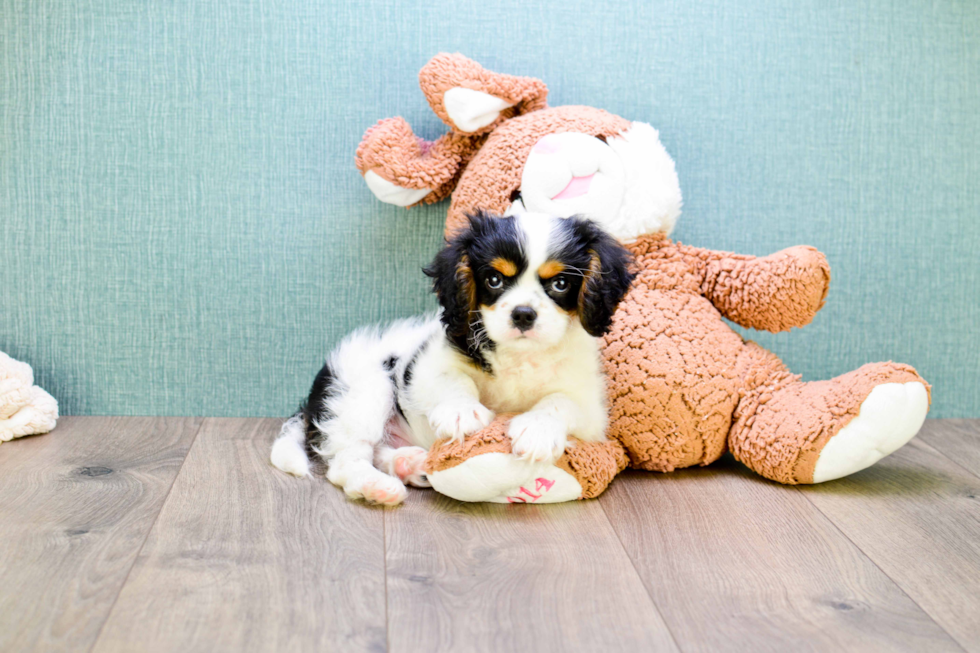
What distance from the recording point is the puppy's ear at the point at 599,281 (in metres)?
1.59

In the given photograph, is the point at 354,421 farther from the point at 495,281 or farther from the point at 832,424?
the point at 832,424

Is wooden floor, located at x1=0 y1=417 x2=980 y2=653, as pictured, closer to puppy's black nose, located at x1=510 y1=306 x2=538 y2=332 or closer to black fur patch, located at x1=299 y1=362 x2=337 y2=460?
black fur patch, located at x1=299 y1=362 x2=337 y2=460

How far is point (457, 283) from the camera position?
1.59 metres

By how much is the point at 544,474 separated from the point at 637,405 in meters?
0.32

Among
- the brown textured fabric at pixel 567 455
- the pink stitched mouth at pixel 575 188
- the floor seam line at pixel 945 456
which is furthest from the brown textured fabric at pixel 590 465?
the floor seam line at pixel 945 456

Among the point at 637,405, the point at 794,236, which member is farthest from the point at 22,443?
the point at 794,236

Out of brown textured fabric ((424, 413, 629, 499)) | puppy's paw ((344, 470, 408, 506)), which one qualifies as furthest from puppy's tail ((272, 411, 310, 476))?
brown textured fabric ((424, 413, 629, 499))

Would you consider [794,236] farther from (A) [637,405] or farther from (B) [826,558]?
(B) [826,558]

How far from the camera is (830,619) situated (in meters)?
1.25

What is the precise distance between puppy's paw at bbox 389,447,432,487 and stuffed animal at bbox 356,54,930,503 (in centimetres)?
11

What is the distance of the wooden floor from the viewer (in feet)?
3.90

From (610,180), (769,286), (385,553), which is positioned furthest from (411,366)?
(769,286)

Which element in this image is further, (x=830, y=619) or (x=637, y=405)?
(x=637, y=405)

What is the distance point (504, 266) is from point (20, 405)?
4.39ft
